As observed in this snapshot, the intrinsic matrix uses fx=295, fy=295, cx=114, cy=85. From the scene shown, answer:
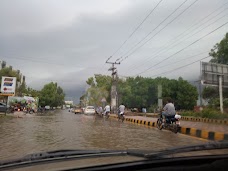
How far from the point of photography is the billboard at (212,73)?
30078mm

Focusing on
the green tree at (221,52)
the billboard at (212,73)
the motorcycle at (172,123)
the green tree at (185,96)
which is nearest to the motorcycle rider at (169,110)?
the motorcycle at (172,123)

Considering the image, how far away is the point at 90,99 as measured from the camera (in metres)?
77.6

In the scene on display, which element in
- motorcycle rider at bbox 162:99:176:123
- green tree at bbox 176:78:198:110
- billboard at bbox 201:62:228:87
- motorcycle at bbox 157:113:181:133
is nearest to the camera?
motorcycle rider at bbox 162:99:176:123

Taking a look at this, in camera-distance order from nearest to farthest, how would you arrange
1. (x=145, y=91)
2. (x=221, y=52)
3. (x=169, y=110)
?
(x=169, y=110), (x=221, y=52), (x=145, y=91)

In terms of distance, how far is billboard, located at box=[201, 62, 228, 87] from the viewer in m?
30.1

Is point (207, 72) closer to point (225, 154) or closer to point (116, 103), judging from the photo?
point (116, 103)

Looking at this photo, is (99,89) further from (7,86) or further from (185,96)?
(7,86)

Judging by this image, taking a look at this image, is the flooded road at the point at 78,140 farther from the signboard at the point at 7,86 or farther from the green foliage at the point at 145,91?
the green foliage at the point at 145,91

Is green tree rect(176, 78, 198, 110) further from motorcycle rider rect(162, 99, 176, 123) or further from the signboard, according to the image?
motorcycle rider rect(162, 99, 176, 123)

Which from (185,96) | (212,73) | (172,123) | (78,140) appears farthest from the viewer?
(185,96)

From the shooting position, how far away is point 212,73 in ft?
99.9

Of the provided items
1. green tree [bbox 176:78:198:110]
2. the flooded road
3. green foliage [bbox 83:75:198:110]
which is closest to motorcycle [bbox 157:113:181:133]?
the flooded road

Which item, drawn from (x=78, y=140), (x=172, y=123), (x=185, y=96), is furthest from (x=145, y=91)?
(x=78, y=140)

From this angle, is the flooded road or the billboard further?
the billboard
